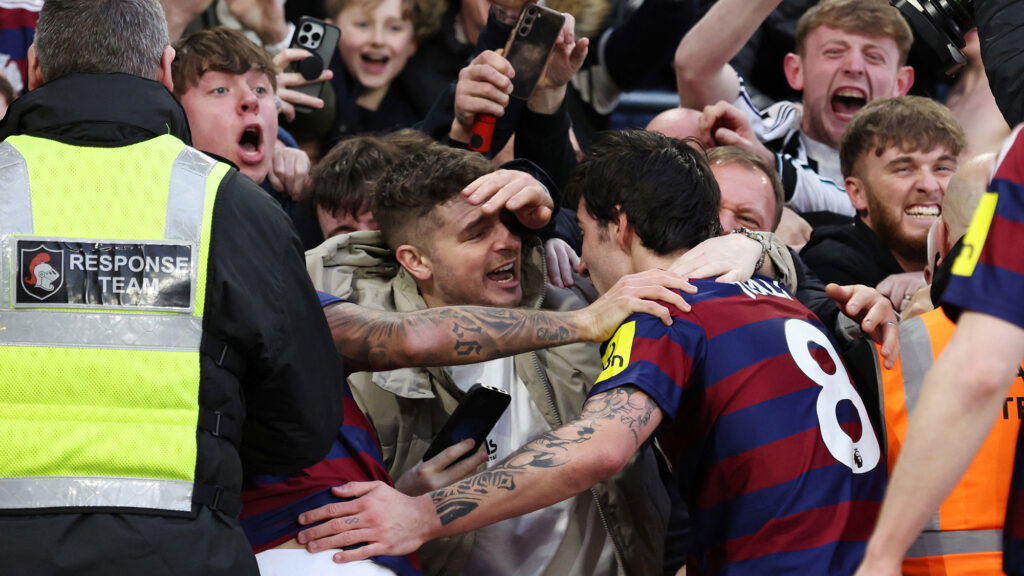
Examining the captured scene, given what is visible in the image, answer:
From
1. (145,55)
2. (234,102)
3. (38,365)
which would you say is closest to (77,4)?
(145,55)

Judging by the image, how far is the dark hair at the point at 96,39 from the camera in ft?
9.09

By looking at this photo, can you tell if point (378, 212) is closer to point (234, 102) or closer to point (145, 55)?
point (234, 102)

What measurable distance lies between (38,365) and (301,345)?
20.4 inches

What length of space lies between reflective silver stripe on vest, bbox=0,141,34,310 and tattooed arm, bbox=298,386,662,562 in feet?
2.88

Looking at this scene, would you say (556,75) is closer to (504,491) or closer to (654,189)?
(654,189)

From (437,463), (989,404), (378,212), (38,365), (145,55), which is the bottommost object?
(437,463)

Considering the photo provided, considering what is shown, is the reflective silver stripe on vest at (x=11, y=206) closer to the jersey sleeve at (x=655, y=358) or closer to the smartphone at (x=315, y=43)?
the jersey sleeve at (x=655, y=358)

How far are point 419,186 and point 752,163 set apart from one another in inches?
45.8

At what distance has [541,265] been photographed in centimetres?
416

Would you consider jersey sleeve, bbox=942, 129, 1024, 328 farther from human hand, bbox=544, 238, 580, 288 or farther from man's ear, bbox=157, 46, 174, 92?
human hand, bbox=544, 238, 580, 288

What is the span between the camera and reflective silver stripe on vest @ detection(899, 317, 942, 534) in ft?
10.4

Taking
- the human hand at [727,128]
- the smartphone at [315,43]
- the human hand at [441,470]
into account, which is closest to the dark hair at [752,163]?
the human hand at [727,128]

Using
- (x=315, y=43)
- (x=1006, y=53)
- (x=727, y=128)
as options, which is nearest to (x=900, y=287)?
(x=727, y=128)

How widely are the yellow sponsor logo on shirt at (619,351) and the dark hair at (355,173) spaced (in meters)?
1.53
